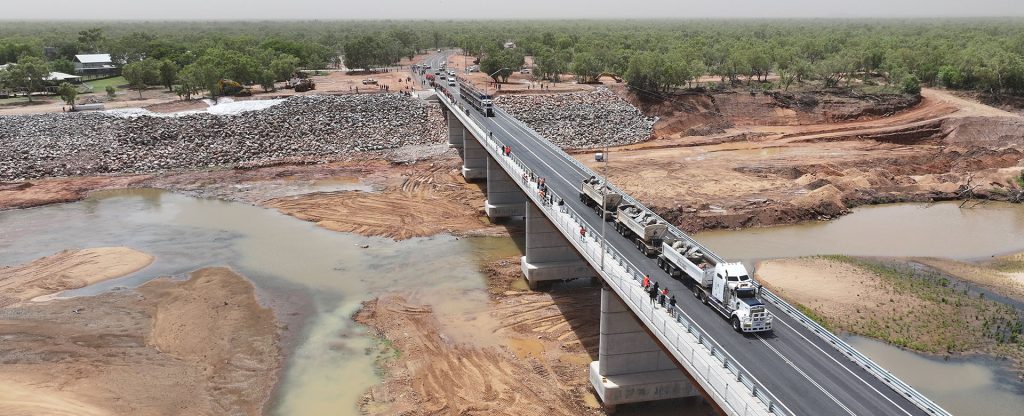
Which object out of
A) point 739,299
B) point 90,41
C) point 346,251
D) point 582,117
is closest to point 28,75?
point 90,41

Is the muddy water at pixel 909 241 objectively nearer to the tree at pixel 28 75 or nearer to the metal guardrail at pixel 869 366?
the metal guardrail at pixel 869 366

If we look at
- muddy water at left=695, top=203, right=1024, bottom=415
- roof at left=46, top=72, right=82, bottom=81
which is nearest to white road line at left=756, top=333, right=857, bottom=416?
muddy water at left=695, top=203, right=1024, bottom=415

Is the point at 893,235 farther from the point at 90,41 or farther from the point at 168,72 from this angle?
the point at 90,41

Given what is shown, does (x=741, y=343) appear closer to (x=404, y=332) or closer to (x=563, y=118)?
(x=404, y=332)

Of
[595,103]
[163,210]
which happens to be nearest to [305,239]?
[163,210]

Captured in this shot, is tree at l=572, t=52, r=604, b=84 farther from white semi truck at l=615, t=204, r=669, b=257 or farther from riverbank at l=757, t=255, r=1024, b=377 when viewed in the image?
white semi truck at l=615, t=204, r=669, b=257
